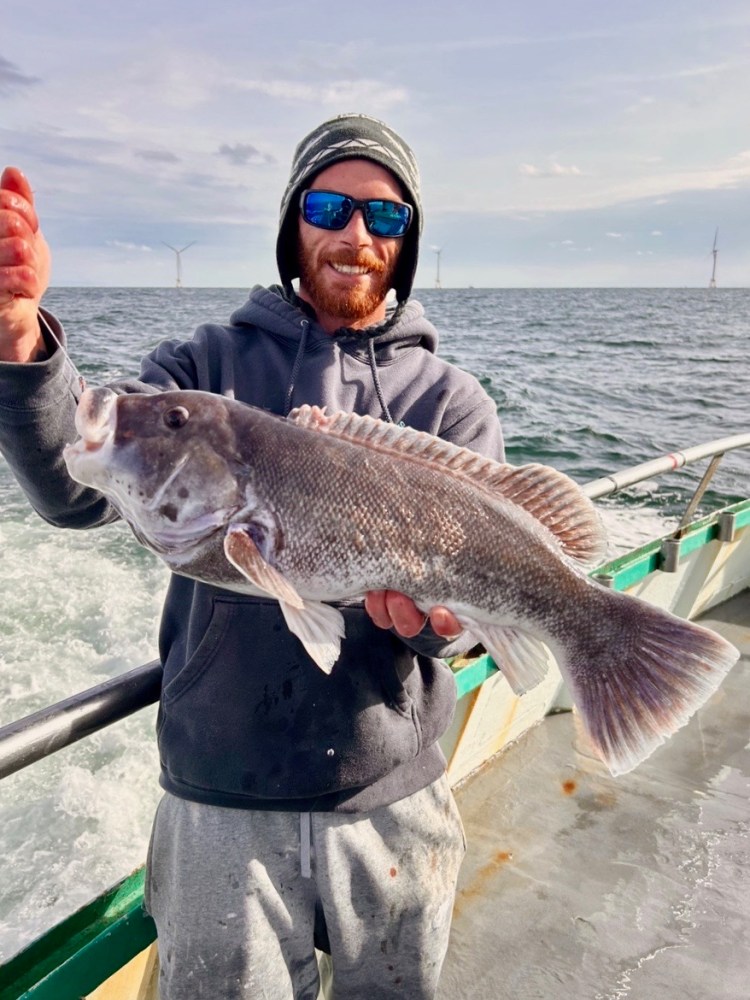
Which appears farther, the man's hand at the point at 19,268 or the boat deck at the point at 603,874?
the boat deck at the point at 603,874

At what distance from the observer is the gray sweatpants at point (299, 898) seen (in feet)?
7.52

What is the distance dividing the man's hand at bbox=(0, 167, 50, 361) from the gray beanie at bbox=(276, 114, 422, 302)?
1.32m

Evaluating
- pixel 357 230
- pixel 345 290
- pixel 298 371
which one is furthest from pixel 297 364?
pixel 357 230

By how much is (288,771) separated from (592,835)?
7.81 ft

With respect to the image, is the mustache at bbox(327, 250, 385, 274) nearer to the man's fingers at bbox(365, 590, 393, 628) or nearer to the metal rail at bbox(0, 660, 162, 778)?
the man's fingers at bbox(365, 590, 393, 628)

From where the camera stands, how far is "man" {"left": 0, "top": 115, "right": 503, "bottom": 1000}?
2.22m

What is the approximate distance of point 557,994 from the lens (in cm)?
306

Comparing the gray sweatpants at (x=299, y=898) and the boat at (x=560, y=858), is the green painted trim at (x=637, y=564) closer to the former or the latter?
Answer: the boat at (x=560, y=858)

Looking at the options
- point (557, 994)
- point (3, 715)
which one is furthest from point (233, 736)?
point (3, 715)

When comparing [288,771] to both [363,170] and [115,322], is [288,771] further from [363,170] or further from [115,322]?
[115,322]

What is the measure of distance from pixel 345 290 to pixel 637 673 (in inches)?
70.7

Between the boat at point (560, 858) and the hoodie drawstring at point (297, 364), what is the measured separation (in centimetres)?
105

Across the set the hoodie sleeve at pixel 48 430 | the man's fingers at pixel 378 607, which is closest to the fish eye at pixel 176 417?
the hoodie sleeve at pixel 48 430

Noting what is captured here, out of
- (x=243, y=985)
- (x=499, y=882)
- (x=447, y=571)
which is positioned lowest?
(x=499, y=882)
